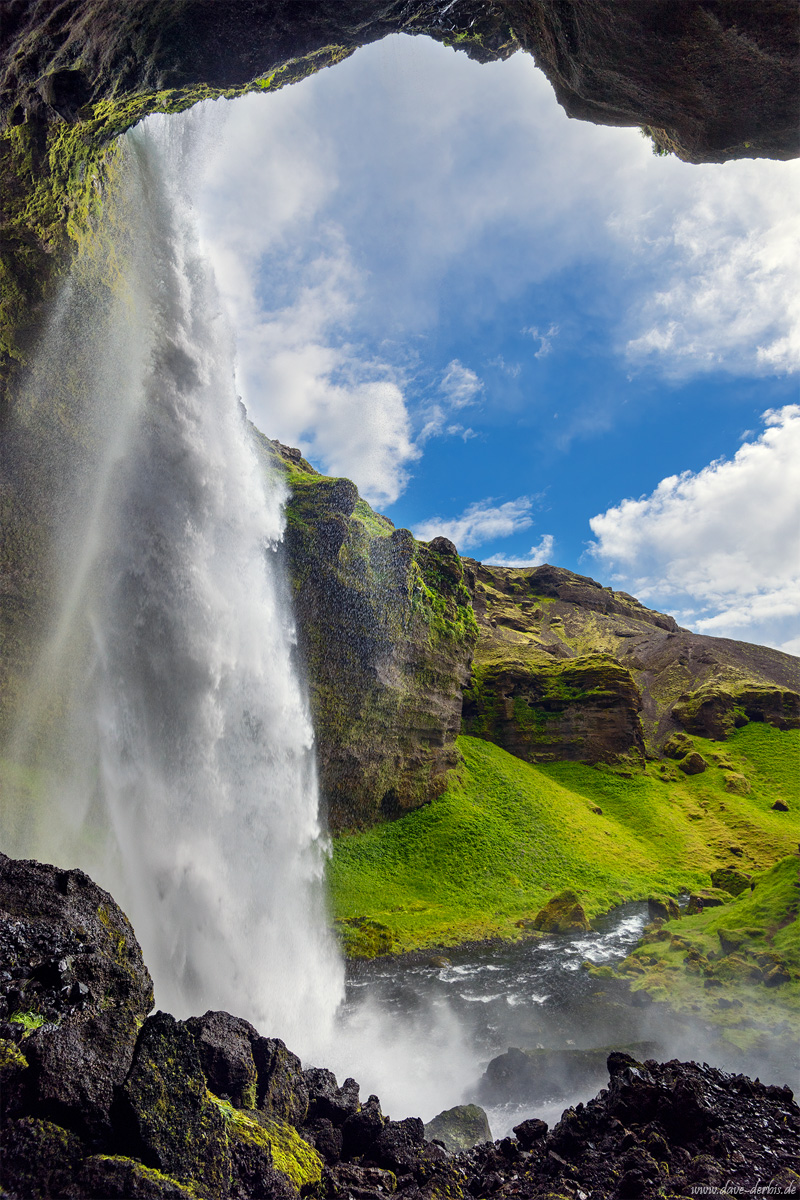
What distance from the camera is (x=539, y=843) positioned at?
34125 millimetres

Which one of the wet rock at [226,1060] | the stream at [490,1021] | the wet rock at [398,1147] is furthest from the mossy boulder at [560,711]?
the wet rock at [226,1060]

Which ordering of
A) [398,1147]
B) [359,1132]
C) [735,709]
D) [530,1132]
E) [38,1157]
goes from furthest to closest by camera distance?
[735,709] → [530,1132] → [359,1132] → [398,1147] → [38,1157]

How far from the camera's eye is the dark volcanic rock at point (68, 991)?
4316 mm

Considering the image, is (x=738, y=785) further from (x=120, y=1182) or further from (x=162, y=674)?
(x=120, y=1182)

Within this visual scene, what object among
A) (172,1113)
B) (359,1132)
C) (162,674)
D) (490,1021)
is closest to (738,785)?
(490,1021)

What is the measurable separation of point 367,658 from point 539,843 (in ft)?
51.2

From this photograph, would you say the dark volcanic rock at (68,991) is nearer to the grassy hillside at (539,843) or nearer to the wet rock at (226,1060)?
the wet rock at (226,1060)

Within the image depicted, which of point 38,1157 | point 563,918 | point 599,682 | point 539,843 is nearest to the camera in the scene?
point 38,1157

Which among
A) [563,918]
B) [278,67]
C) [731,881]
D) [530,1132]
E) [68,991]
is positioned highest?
[278,67]

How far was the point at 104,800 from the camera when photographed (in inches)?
736

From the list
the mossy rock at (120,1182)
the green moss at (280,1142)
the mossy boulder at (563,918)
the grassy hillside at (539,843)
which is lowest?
the green moss at (280,1142)

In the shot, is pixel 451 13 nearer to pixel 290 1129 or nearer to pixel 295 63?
pixel 295 63

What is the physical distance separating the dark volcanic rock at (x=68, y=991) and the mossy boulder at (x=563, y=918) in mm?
23009

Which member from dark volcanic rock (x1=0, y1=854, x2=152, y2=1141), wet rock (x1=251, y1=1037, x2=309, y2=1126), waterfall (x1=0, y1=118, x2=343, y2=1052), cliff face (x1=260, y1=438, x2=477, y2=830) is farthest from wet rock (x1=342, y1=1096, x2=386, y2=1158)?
cliff face (x1=260, y1=438, x2=477, y2=830)
